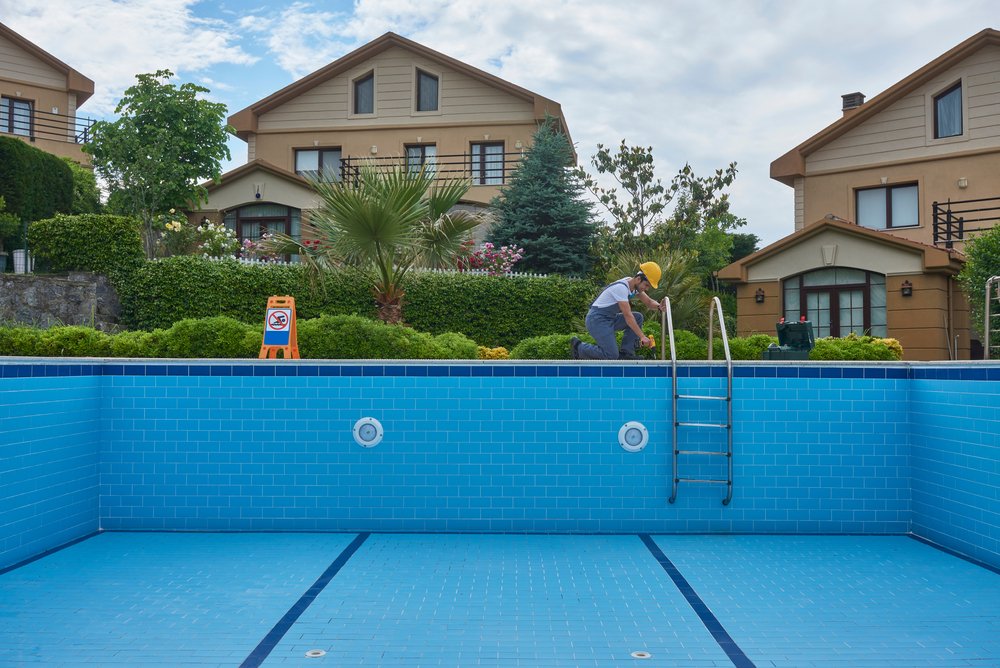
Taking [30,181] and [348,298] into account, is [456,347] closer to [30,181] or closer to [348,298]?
[348,298]

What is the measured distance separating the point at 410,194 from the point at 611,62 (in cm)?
942

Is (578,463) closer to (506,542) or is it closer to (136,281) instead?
(506,542)

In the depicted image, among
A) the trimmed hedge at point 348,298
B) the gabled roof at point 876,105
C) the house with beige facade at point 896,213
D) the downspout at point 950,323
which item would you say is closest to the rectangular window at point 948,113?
the house with beige facade at point 896,213

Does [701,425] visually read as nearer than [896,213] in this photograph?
Yes

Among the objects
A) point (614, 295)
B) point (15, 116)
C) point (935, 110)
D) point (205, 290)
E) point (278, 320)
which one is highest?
point (15, 116)

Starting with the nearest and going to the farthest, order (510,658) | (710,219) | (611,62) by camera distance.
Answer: (510,658), (611,62), (710,219)

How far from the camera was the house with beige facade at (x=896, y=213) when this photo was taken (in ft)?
56.9

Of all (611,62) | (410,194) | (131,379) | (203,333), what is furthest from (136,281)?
(611,62)

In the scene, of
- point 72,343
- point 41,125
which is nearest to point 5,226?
point 72,343

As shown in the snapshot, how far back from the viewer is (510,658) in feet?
12.2

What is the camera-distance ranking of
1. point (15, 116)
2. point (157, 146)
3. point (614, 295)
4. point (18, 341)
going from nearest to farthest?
point (614, 295) < point (18, 341) < point (157, 146) < point (15, 116)

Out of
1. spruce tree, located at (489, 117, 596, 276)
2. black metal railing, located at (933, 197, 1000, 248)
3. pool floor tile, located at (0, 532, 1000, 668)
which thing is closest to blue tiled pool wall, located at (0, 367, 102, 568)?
pool floor tile, located at (0, 532, 1000, 668)

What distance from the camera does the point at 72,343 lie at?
1096cm

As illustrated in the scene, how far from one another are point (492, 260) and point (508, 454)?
1219 centimetres
